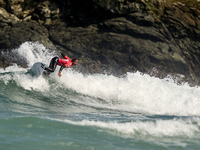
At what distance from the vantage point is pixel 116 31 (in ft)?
76.6

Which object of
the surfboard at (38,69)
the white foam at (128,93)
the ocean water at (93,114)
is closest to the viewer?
the ocean water at (93,114)

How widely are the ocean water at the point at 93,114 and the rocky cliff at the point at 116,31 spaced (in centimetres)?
915

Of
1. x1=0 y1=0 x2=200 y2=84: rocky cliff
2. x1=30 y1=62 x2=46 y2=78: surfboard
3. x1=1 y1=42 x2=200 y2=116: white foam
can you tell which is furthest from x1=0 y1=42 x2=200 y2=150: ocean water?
x1=0 y1=0 x2=200 y2=84: rocky cliff

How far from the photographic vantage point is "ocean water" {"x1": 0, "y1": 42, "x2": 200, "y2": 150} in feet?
12.5

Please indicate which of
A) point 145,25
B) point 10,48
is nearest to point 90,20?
point 145,25

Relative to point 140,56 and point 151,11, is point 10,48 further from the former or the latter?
point 151,11

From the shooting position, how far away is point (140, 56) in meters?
22.8

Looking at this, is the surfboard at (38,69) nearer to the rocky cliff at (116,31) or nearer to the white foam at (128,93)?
the white foam at (128,93)

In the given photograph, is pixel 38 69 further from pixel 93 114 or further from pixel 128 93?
pixel 128 93

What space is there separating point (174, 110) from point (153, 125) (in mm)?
4208

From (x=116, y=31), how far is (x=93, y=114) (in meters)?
17.9

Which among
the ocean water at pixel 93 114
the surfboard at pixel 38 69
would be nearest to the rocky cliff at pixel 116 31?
the ocean water at pixel 93 114

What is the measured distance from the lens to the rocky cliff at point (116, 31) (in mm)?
22297

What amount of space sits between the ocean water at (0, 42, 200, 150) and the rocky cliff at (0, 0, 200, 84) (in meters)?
9.15
